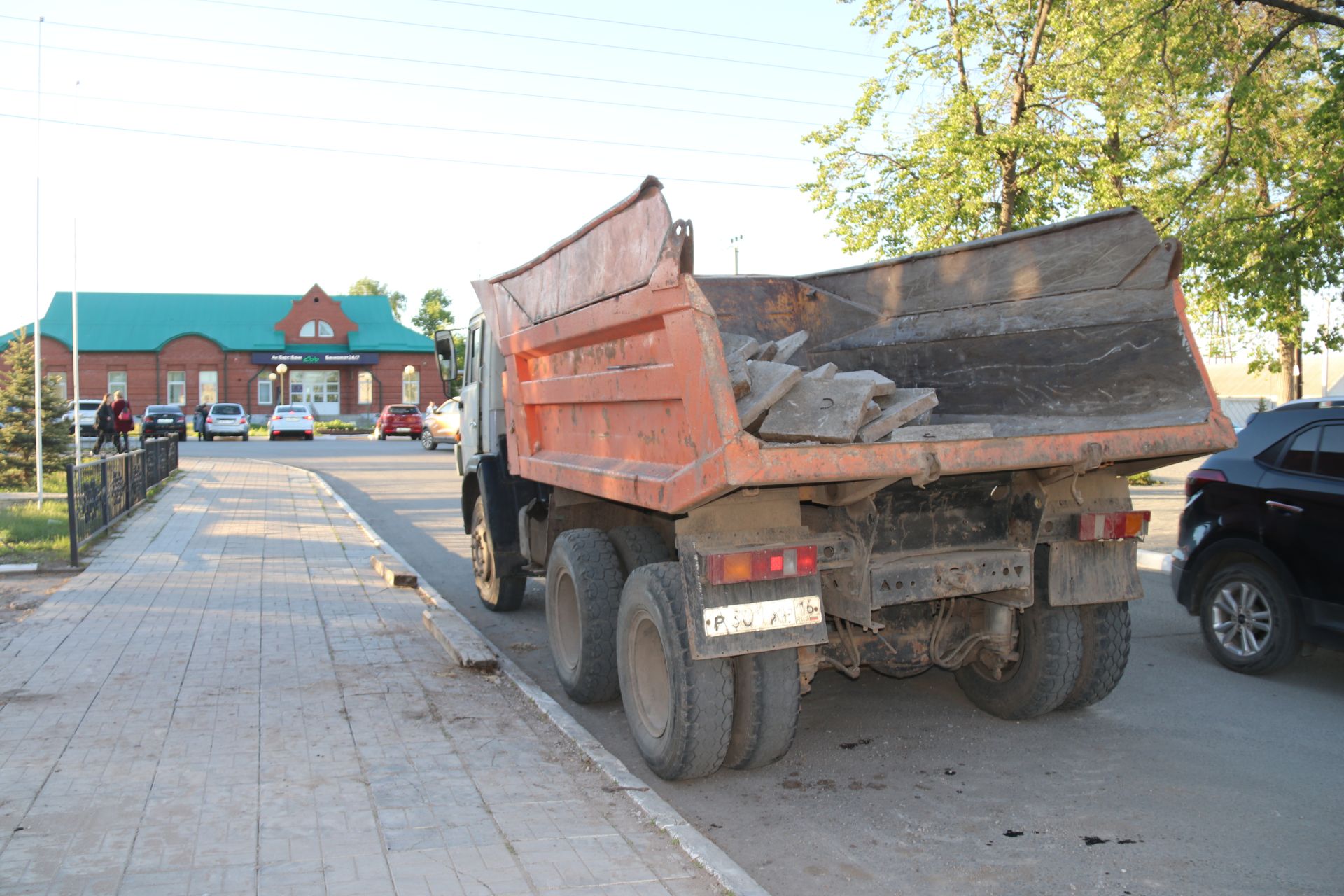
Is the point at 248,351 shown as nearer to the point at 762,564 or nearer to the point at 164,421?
the point at 164,421

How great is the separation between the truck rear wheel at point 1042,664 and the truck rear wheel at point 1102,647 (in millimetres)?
46

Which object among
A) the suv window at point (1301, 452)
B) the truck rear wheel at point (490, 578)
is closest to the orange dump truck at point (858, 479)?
the truck rear wheel at point (490, 578)

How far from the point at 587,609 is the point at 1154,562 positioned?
7.16 metres

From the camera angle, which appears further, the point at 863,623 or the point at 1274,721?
the point at 1274,721

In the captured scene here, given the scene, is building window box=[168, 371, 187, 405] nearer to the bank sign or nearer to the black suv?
the bank sign

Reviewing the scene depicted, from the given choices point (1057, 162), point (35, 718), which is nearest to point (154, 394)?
point (1057, 162)

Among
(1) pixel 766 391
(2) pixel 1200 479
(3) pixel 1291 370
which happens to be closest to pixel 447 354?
(1) pixel 766 391

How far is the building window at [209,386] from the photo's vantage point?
60.2 m

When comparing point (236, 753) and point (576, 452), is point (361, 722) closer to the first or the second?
point (236, 753)

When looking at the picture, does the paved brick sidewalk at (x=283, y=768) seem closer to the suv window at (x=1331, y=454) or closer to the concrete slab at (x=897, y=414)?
the concrete slab at (x=897, y=414)

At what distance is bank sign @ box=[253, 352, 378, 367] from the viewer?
60.3m

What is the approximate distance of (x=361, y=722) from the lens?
5.55 meters

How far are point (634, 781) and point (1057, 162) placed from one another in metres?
15.7

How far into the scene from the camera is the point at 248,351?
197 ft
